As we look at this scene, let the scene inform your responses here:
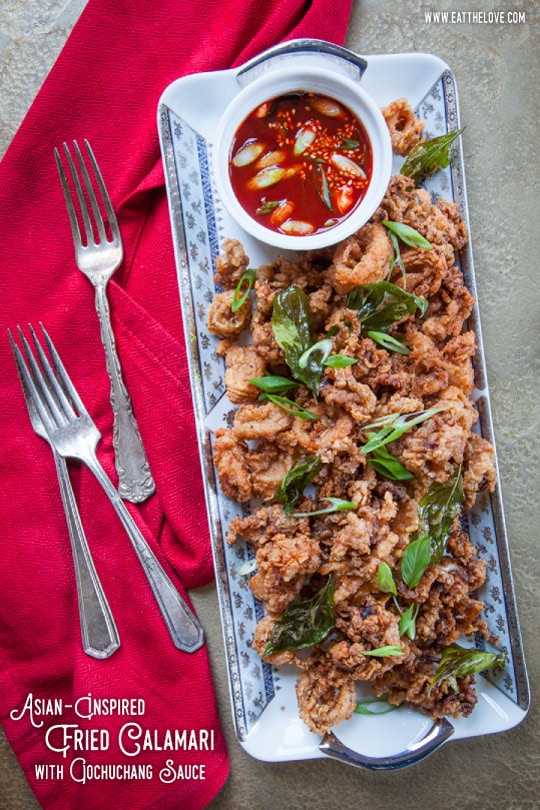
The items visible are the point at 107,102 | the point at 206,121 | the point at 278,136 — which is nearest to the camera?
the point at 278,136

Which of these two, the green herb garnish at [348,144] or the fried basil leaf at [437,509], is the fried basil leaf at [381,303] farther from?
the fried basil leaf at [437,509]

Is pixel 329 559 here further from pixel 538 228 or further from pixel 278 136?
pixel 538 228

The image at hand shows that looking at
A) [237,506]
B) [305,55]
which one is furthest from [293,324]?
[305,55]

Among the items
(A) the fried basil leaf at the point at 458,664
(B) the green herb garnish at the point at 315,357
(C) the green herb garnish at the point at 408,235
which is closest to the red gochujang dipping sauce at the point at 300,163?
(C) the green herb garnish at the point at 408,235

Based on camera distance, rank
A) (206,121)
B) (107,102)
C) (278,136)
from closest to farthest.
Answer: (278,136)
(206,121)
(107,102)

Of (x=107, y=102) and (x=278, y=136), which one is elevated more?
(x=107, y=102)

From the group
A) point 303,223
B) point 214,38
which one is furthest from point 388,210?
point 214,38

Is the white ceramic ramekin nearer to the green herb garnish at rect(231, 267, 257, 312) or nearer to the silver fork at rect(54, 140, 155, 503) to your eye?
the green herb garnish at rect(231, 267, 257, 312)
